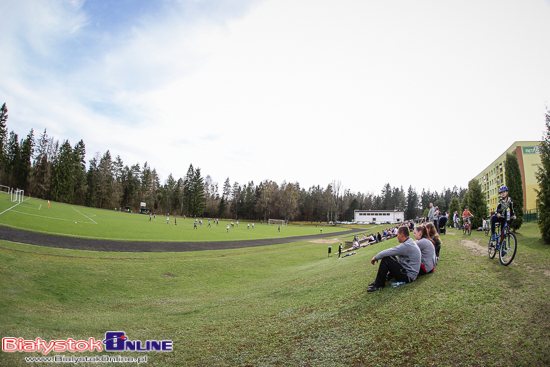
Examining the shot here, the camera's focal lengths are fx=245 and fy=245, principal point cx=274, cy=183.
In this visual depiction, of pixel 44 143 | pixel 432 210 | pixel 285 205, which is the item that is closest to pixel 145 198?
pixel 44 143

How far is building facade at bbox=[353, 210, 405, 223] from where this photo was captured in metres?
102

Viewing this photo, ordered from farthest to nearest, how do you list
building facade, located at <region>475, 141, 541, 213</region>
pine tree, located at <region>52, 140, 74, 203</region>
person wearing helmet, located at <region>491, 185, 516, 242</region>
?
pine tree, located at <region>52, 140, 74, 203</region>
building facade, located at <region>475, 141, 541, 213</region>
person wearing helmet, located at <region>491, 185, 516, 242</region>

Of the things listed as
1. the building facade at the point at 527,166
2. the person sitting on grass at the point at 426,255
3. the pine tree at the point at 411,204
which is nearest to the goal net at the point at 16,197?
the person sitting on grass at the point at 426,255

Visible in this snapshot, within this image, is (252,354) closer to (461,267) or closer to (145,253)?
(461,267)

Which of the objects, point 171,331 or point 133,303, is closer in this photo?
→ point 171,331

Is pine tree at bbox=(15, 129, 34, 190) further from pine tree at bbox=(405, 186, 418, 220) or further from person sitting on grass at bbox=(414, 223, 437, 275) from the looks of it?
pine tree at bbox=(405, 186, 418, 220)

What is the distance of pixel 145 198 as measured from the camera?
97.7 metres

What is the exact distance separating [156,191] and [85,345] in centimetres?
→ 11075

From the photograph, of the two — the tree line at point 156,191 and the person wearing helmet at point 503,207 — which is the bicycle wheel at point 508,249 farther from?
the tree line at point 156,191

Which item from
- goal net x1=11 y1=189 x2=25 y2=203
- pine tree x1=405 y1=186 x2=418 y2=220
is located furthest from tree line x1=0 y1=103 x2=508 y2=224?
goal net x1=11 y1=189 x2=25 y2=203

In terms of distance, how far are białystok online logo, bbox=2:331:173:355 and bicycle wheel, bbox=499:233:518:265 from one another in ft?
27.9

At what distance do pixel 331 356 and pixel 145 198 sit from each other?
107479 mm

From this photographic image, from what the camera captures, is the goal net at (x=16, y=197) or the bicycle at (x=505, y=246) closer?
the bicycle at (x=505, y=246)

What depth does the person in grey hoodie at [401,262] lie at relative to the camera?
6.11m
